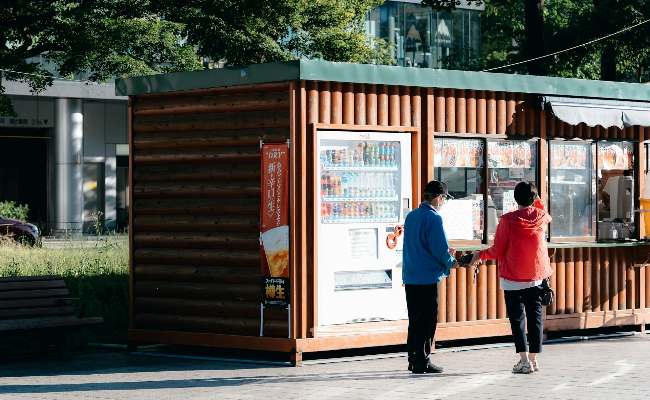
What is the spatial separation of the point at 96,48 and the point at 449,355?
594 inches

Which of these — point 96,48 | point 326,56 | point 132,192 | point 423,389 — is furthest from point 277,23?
point 423,389

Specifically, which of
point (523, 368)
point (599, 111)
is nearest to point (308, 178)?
point (523, 368)

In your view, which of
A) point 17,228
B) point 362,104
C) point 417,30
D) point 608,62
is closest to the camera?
point 362,104

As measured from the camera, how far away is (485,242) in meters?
14.2

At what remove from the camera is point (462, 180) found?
14117 mm

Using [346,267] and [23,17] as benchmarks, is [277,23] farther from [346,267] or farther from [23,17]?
[346,267]

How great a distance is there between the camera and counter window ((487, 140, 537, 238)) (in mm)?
14312

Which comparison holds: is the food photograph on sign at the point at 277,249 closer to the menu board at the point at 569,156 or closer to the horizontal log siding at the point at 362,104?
the horizontal log siding at the point at 362,104

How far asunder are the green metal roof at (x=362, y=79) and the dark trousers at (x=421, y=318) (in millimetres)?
2310

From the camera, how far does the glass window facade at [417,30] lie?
194ft

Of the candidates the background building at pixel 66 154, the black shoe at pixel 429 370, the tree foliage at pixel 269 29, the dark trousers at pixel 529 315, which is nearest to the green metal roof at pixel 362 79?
the dark trousers at pixel 529 315

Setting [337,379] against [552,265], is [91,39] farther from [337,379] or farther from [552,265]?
[337,379]

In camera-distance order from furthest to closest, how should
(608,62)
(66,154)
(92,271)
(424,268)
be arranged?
1. (66,154)
2. (608,62)
3. (92,271)
4. (424,268)

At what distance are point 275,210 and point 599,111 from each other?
4.48 m
